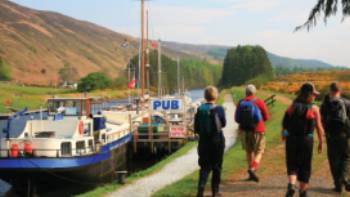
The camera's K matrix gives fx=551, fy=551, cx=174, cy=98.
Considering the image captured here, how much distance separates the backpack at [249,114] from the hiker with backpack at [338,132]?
1518 mm

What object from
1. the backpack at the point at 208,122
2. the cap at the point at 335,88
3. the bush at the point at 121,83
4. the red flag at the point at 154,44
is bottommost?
the backpack at the point at 208,122

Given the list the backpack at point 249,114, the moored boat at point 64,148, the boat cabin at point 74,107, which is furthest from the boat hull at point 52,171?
the backpack at point 249,114

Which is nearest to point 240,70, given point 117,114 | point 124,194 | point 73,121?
point 117,114

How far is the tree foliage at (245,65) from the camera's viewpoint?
165000mm

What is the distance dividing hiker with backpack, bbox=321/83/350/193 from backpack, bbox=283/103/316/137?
1.57m

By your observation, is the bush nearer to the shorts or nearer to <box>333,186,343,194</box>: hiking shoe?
the shorts

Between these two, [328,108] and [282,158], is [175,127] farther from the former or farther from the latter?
[328,108]

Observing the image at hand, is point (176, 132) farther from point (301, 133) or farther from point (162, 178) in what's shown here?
point (301, 133)

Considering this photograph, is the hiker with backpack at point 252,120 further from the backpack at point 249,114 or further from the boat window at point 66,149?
the boat window at point 66,149

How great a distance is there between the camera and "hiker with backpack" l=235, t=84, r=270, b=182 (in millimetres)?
12508

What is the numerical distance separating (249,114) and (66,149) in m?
12.9

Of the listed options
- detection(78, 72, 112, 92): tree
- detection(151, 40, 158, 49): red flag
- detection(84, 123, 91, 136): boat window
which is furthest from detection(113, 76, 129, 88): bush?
detection(84, 123, 91, 136): boat window

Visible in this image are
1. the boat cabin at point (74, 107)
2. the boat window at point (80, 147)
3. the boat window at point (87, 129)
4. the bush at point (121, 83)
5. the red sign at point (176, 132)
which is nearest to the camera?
the boat window at point (80, 147)

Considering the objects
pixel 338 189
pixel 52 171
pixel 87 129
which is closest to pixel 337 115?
pixel 338 189
